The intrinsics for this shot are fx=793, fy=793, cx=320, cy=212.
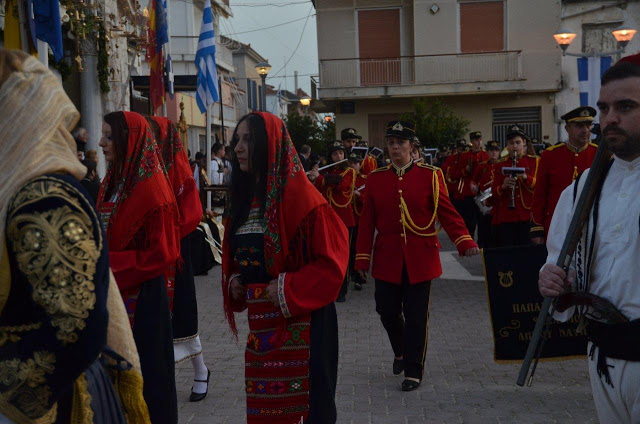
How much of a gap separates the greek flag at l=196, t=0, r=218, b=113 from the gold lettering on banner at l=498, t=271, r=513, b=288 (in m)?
8.82

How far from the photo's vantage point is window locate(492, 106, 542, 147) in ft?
104

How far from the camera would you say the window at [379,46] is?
31516 mm

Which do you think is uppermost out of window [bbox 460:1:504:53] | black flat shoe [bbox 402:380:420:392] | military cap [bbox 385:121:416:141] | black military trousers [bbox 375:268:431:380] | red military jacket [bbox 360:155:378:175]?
window [bbox 460:1:504:53]

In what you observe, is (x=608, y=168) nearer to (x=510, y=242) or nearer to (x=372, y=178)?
(x=372, y=178)

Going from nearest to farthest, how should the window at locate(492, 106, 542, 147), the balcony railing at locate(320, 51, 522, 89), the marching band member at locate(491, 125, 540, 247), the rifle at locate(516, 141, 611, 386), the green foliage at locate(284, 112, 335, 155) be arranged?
1. the rifle at locate(516, 141, 611, 386)
2. the marching band member at locate(491, 125, 540, 247)
3. the balcony railing at locate(320, 51, 522, 89)
4. the window at locate(492, 106, 542, 147)
5. the green foliage at locate(284, 112, 335, 155)

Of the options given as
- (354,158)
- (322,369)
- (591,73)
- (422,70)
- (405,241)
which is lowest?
(322,369)

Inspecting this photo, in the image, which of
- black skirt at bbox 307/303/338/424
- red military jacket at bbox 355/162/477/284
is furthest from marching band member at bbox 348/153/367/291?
black skirt at bbox 307/303/338/424

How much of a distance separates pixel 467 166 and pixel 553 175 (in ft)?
29.6

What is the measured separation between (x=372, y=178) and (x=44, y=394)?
5.08 m

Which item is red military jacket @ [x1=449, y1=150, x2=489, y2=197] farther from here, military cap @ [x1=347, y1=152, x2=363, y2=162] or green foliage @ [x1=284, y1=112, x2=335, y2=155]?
green foliage @ [x1=284, y1=112, x2=335, y2=155]

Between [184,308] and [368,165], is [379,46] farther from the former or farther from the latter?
[184,308]

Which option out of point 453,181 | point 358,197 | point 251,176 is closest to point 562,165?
point 358,197

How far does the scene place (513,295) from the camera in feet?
20.5

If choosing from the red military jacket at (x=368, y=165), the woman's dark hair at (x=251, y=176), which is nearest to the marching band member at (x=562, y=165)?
the woman's dark hair at (x=251, y=176)
